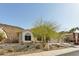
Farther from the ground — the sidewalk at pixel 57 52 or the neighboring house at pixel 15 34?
the neighboring house at pixel 15 34

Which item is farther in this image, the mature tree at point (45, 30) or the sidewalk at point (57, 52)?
the mature tree at point (45, 30)

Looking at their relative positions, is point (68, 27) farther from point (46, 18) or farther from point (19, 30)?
point (19, 30)

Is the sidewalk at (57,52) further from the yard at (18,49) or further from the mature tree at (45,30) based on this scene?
the mature tree at (45,30)

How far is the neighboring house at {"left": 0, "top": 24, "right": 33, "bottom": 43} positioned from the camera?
5.06m

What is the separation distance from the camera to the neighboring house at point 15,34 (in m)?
5.06

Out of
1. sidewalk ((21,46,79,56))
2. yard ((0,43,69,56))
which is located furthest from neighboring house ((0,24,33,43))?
sidewalk ((21,46,79,56))

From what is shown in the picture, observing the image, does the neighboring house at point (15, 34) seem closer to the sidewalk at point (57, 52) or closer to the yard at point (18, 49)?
the yard at point (18, 49)

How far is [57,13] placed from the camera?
5.11 metres

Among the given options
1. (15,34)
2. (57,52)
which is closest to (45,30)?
(57,52)

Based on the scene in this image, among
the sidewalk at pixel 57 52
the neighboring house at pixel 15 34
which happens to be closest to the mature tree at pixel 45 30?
the neighboring house at pixel 15 34

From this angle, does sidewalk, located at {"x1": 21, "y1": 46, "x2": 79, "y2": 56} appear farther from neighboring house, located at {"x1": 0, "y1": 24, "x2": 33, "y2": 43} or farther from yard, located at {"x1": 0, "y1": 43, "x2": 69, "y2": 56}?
neighboring house, located at {"x1": 0, "y1": 24, "x2": 33, "y2": 43}

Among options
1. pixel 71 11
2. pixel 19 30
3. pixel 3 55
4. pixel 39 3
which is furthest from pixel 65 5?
pixel 3 55

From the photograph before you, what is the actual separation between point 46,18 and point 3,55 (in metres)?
1.08

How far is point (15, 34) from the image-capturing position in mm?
5105
